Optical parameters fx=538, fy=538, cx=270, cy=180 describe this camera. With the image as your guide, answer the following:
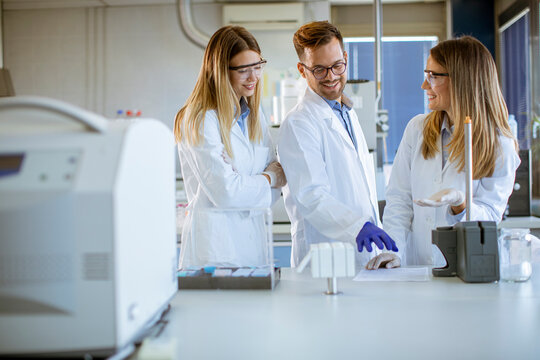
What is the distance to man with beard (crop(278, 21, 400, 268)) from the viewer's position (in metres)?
1.80

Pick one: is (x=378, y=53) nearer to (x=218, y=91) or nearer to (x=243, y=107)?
(x=243, y=107)

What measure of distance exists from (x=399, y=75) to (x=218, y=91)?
3523 millimetres

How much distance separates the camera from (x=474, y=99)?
1789mm

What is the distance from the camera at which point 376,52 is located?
367 centimetres

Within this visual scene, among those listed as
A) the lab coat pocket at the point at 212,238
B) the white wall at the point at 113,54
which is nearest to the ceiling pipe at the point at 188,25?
the white wall at the point at 113,54

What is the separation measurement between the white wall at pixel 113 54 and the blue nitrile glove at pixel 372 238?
10.4ft

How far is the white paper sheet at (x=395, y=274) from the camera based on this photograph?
4.54ft

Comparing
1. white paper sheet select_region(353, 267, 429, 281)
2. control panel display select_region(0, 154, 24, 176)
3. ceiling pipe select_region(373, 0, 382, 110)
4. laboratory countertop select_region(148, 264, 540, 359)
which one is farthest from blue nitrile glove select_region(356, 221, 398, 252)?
ceiling pipe select_region(373, 0, 382, 110)

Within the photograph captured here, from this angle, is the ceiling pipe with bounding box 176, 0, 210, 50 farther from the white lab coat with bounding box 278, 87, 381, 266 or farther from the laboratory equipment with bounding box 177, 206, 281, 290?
the laboratory equipment with bounding box 177, 206, 281, 290

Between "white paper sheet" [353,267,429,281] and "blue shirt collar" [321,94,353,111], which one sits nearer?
"white paper sheet" [353,267,429,281]

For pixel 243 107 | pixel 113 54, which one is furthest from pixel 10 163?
pixel 113 54

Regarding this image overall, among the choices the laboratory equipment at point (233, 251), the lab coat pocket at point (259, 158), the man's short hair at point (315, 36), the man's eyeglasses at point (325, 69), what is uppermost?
the man's short hair at point (315, 36)

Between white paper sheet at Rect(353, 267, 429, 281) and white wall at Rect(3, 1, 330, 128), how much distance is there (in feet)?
10.8

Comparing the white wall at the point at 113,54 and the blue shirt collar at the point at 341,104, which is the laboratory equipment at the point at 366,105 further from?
the white wall at the point at 113,54
